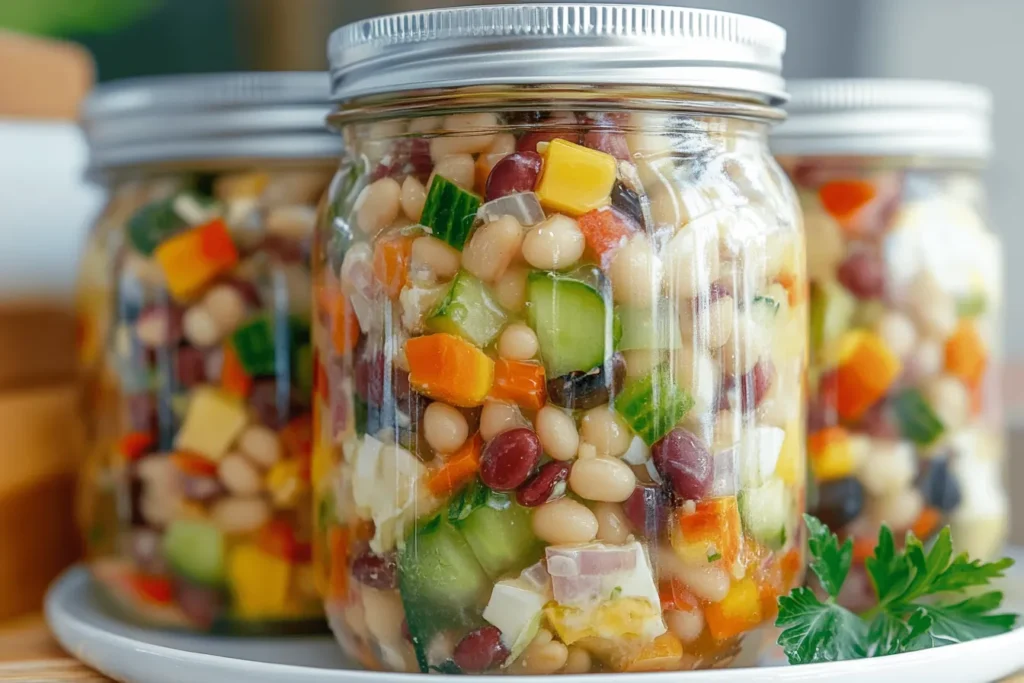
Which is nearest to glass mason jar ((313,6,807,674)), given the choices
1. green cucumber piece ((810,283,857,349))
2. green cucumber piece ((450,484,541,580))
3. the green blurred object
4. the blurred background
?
green cucumber piece ((450,484,541,580))

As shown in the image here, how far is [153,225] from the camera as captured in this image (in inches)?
35.6

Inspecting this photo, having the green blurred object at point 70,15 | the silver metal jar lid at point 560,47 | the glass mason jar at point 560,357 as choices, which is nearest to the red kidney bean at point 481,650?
the glass mason jar at point 560,357

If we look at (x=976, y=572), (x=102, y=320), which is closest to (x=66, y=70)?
(x=102, y=320)

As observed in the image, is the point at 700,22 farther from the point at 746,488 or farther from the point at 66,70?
→ the point at 66,70

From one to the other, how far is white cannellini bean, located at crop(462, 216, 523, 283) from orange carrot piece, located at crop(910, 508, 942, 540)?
421 mm

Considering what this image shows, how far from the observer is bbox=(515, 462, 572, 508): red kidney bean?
66cm

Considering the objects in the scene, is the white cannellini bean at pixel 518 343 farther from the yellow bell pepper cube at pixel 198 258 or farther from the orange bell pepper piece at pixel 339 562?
the yellow bell pepper cube at pixel 198 258

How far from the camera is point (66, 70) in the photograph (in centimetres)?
120

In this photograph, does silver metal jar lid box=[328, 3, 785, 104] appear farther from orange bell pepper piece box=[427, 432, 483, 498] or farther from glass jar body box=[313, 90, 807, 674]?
orange bell pepper piece box=[427, 432, 483, 498]

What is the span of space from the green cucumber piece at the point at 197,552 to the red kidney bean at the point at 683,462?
14.6 inches

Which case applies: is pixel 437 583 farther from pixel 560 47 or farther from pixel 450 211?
pixel 560 47

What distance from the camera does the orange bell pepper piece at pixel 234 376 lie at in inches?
34.4

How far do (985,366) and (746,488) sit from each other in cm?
33

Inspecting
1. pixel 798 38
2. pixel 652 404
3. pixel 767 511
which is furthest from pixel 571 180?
pixel 798 38
